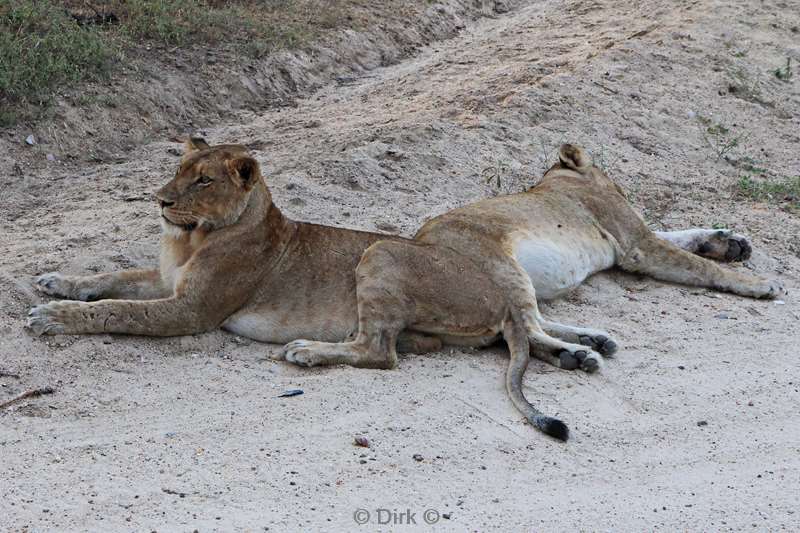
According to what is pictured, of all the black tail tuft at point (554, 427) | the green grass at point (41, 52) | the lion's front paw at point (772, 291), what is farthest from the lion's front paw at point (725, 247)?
the green grass at point (41, 52)

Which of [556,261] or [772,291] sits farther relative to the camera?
[772,291]

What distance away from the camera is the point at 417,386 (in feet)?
17.2

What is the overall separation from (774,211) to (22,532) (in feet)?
20.2

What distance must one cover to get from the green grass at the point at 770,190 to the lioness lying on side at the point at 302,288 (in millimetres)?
3165

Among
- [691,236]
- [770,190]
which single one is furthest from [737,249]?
[770,190]

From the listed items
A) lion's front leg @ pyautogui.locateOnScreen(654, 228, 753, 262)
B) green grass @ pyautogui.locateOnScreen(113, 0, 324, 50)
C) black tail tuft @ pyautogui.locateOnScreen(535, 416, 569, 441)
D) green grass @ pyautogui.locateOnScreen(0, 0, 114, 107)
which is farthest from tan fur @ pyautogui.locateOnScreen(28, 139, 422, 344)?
green grass @ pyautogui.locateOnScreen(113, 0, 324, 50)

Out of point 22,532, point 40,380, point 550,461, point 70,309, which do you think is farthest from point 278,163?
point 22,532

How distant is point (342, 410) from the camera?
16.1 feet

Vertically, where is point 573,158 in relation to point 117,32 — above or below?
below

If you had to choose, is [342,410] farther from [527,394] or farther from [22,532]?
[22,532]

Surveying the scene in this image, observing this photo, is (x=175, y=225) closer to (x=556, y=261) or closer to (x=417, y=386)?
(x=417, y=386)

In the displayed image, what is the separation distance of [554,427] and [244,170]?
2043 millimetres

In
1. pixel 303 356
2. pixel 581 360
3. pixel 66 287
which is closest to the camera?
pixel 303 356

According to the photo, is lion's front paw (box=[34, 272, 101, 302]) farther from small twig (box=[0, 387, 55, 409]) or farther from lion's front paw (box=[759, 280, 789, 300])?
lion's front paw (box=[759, 280, 789, 300])
